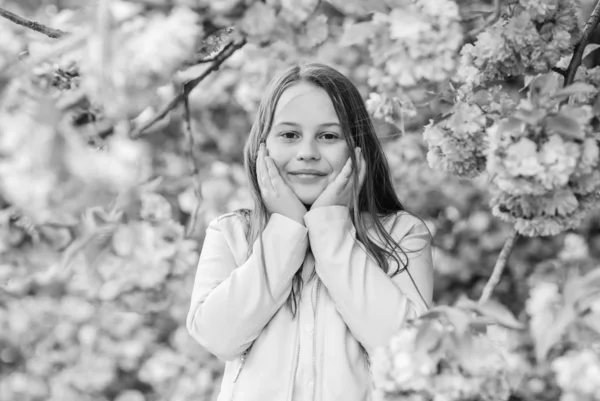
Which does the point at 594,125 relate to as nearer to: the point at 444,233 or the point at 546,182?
the point at 546,182

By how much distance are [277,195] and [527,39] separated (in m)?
0.50

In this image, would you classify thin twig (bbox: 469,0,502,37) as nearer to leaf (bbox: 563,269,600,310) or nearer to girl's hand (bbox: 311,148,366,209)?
girl's hand (bbox: 311,148,366,209)

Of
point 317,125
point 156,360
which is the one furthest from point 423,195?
point 317,125

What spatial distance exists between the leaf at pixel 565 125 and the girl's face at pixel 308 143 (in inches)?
19.1

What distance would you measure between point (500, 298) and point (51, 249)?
2.75 meters

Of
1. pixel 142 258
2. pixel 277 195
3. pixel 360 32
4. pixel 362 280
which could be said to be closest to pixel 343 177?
pixel 277 195

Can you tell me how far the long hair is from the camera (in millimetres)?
1567

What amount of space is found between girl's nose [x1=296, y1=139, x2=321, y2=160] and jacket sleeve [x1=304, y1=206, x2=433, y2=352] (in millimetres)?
97

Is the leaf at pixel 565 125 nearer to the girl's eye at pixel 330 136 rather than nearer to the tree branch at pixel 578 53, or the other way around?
the tree branch at pixel 578 53

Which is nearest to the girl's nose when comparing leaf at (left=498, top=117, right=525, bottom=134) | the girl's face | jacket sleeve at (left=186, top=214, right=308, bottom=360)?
the girl's face

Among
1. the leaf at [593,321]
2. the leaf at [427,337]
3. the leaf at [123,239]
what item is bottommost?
the leaf at [123,239]

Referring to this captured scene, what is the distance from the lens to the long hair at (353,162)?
1567 mm

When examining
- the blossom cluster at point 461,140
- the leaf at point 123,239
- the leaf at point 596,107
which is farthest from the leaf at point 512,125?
the leaf at point 123,239

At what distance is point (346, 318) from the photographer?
1447 millimetres
